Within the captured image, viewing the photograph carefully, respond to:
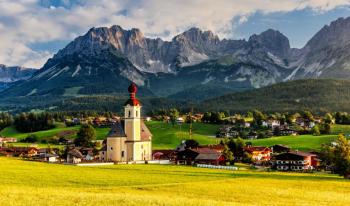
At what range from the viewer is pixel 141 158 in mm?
124938

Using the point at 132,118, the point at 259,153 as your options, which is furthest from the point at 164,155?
the point at 259,153

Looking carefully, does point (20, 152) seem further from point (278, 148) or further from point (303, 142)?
point (303, 142)

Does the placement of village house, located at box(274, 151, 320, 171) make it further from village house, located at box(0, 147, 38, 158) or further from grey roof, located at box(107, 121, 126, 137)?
village house, located at box(0, 147, 38, 158)

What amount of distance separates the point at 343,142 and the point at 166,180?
40897mm

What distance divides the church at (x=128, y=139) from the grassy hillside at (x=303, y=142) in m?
53.6

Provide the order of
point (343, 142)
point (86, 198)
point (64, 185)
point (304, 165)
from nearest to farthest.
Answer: point (86, 198)
point (64, 185)
point (343, 142)
point (304, 165)

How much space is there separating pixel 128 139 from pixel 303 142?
65.3 m

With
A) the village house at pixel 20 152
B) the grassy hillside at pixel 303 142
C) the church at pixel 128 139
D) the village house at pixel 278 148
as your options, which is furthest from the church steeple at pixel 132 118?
the grassy hillside at pixel 303 142

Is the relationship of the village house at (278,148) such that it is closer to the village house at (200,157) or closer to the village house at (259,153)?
the village house at (259,153)

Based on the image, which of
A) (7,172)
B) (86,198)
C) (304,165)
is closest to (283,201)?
(86,198)

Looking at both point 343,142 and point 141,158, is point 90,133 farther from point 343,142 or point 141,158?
point 343,142

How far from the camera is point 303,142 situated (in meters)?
163

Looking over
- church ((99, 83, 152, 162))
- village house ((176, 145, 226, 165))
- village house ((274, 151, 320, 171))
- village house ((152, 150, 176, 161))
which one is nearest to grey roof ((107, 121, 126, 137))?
church ((99, 83, 152, 162))

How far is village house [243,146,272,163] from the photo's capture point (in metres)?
136
